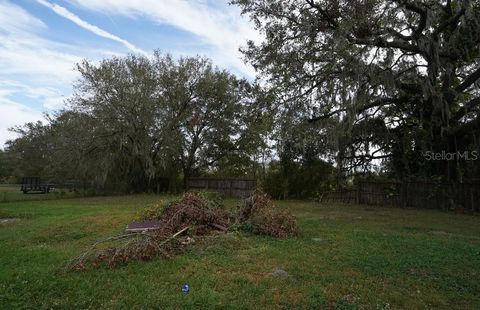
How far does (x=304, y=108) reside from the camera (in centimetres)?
1569

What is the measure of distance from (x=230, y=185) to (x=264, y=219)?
582 inches

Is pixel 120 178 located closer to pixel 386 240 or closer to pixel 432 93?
pixel 432 93

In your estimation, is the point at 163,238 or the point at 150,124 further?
the point at 150,124

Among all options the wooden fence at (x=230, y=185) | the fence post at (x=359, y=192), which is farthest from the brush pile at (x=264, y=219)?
the wooden fence at (x=230, y=185)

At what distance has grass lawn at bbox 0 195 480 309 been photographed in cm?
438

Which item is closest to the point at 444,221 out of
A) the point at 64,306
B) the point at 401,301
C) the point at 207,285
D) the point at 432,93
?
the point at 432,93

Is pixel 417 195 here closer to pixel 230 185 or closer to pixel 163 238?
pixel 230 185

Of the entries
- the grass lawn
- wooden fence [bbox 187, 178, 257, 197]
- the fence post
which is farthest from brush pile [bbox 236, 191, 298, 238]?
wooden fence [bbox 187, 178, 257, 197]

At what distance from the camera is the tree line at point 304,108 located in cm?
1327

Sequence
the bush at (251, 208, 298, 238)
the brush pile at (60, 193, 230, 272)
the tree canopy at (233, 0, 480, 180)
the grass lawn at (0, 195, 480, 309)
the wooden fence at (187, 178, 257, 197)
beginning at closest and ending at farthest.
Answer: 1. the grass lawn at (0, 195, 480, 309)
2. the brush pile at (60, 193, 230, 272)
3. the bush at (251, 208, 298, 238)
4. the tree canopy at (233, 0, 480, 180)
5. the wooden fence at (187, 178, 257, 197)

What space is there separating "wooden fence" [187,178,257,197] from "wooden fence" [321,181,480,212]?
17.7 ft

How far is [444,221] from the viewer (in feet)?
38.2

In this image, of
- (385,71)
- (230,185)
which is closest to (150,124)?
(230,185)

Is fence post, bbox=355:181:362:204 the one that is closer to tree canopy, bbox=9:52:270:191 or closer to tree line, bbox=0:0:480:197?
tree line, bbox=0:0:480:197
